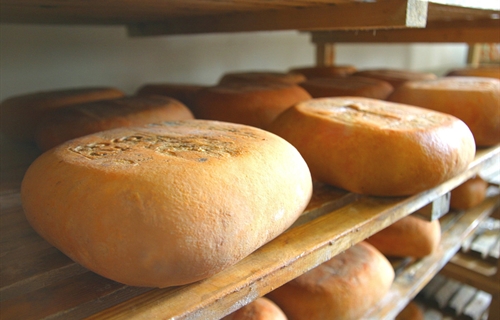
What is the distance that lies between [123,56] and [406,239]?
1.53 meters

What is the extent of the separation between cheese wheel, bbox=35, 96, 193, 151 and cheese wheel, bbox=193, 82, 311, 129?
0.44 feet

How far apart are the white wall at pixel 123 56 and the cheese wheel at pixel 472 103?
4.23ft

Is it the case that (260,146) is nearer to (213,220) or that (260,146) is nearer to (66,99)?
(213,220)

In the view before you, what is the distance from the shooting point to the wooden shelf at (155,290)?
24.4 inches

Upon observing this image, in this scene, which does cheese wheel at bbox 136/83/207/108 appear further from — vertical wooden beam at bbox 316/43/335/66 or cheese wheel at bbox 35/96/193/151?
vertical wooden beam at bbox 316/43/335/66

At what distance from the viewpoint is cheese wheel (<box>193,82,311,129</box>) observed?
4.35 ft

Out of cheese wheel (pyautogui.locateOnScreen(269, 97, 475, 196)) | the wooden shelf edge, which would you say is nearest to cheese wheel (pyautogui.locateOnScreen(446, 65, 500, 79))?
the wooden shelf edge

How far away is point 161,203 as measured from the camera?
580 mm

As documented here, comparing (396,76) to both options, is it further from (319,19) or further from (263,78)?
(319,19)

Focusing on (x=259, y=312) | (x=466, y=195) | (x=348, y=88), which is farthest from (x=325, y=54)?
(x=259, y=312)

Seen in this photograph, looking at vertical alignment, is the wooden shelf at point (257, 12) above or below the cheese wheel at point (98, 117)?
above

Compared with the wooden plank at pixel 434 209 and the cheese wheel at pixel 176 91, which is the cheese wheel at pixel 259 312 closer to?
the wooden plank at pixel 434 209

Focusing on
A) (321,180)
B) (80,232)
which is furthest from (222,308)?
(321,180)

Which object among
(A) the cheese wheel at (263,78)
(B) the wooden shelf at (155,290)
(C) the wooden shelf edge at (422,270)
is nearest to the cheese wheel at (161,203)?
(B) the wooden shelf at (155,290)
